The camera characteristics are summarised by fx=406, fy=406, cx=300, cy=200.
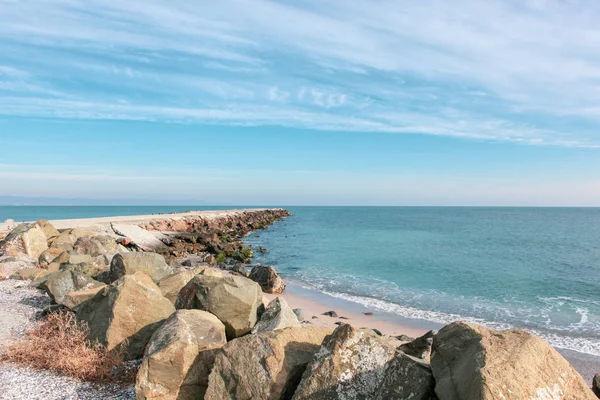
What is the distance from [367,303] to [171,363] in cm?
1313

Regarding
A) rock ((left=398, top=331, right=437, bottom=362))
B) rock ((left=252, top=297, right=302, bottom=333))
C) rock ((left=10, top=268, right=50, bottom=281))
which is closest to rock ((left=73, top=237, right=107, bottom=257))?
rock ((left=10, top=268, right=50, bottom=281))

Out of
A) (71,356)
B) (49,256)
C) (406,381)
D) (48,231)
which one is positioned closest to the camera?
(406,381)

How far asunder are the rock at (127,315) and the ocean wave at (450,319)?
10.9 metres

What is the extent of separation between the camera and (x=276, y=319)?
7438 mm

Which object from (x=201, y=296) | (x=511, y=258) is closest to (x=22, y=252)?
(x=201, y=296)

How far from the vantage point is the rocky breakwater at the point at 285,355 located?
14.1 ft

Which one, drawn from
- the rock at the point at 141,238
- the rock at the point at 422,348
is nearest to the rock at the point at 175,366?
the rock at the point at 422,348

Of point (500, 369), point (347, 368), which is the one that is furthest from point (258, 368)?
point (500, 369)

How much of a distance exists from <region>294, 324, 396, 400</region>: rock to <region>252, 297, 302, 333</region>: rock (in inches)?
89.8

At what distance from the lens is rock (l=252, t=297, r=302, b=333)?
23.9ft

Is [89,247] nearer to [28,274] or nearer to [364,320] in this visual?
[28,274]

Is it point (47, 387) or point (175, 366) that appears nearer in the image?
point (175, 366)

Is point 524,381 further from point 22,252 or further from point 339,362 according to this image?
point 22,252

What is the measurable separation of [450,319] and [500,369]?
12458mm
